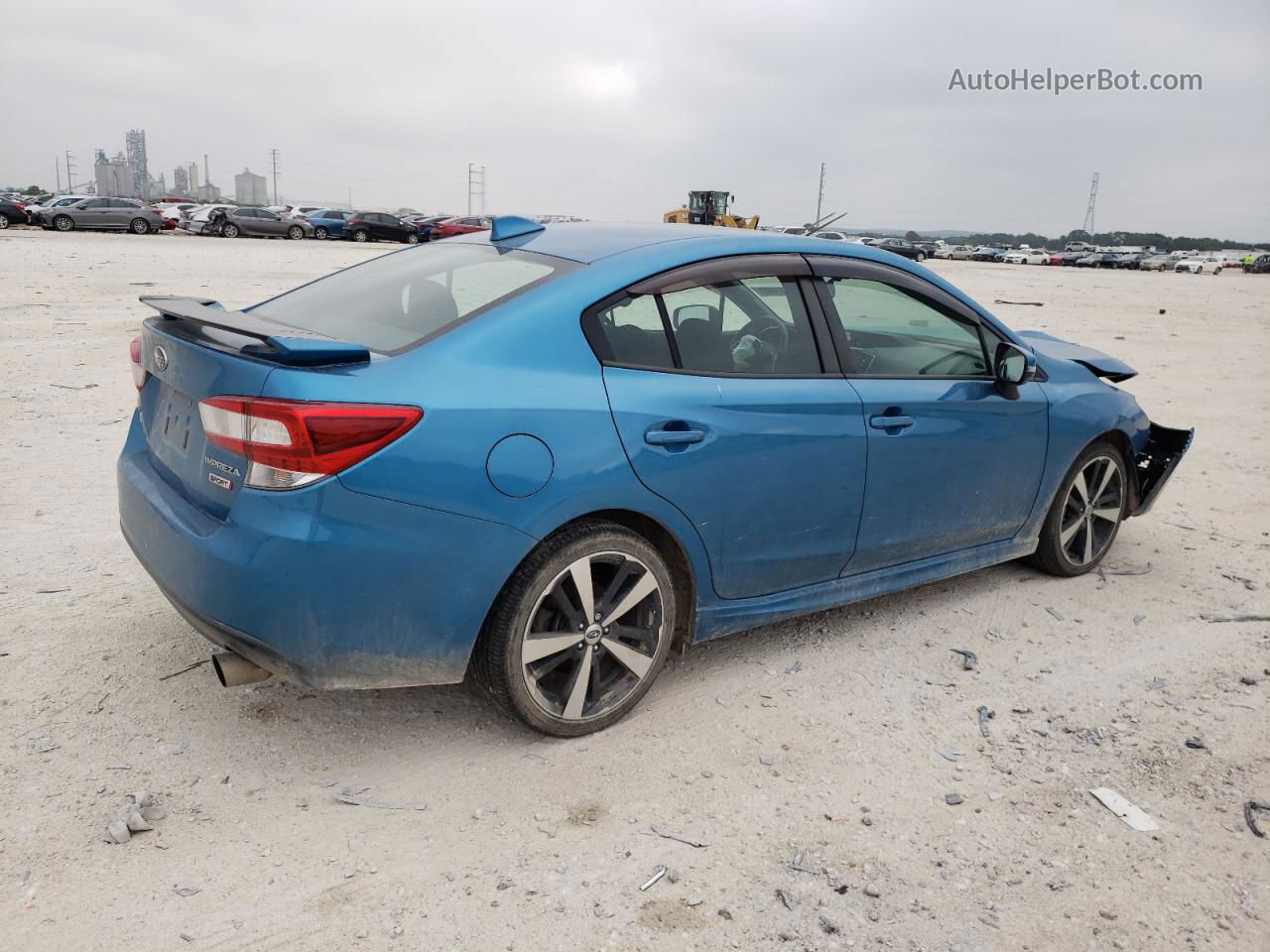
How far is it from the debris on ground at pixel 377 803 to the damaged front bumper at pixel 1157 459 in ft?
13.1

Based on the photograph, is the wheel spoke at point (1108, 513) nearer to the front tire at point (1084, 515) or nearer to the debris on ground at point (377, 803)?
the front tire at point (1084, 515)

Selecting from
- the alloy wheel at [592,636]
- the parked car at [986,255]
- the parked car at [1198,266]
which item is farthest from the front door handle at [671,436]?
the parked car at [1198,266]

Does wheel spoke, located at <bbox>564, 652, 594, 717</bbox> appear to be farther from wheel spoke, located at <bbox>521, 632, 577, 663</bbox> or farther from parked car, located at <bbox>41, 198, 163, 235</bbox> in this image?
parked car, located at <bbox>41, 198, 163, 235</bbox>

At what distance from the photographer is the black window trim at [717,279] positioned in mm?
3178

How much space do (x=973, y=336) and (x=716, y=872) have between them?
257cm

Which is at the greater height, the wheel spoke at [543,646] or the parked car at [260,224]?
the parked car at [260,224]

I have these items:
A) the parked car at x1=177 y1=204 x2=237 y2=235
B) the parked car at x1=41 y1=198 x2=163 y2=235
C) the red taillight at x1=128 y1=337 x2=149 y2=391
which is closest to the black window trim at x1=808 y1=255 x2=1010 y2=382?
the red taillight at x1=128 y1=337 x2=149 y2=391

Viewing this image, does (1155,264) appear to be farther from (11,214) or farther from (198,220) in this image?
(11,214)

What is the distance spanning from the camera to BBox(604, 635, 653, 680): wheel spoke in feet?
10.6

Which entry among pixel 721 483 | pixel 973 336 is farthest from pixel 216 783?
pixel 973 336

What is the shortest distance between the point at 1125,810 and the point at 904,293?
6.77ft

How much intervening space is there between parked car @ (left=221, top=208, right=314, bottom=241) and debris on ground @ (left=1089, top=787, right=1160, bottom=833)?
4249 centimetres

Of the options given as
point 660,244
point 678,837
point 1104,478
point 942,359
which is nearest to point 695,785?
point 678,837

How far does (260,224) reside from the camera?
41.0m
